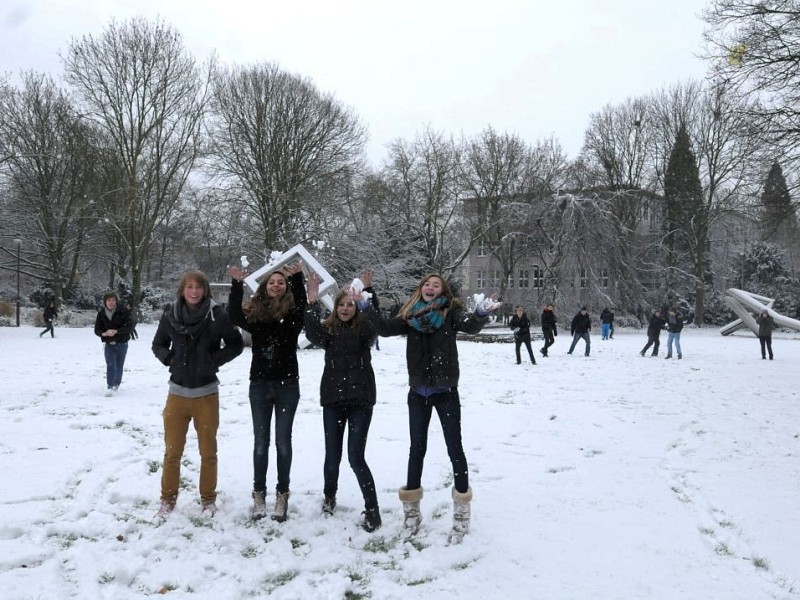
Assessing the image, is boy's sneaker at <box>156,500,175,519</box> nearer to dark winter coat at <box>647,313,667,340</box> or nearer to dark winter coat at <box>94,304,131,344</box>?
dark winter coat at <box>94,304,131,344</box>

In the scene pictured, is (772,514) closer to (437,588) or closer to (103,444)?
(437,588)

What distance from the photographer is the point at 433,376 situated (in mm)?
4168

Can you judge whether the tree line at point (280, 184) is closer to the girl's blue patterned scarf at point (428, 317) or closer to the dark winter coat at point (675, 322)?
the dark winter coat at point (675, 322)

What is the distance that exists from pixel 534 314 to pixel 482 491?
1164 inches

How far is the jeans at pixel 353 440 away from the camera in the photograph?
4.27 m

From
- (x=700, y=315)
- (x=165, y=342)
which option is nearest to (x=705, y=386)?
(x=165, y=342)

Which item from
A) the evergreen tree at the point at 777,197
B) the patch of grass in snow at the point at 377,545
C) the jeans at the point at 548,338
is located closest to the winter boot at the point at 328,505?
the patch of grass in snow at the point at 377,545

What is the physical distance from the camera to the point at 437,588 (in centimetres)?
345

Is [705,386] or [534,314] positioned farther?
[534,314]

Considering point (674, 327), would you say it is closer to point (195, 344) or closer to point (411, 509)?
point (411, 509)

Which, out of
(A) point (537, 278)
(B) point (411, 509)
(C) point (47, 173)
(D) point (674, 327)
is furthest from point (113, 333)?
(A) point (537, 278)

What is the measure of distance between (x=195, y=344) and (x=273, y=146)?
27.1 metres

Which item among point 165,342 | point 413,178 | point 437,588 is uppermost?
point 413,178

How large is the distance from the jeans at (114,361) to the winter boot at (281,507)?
6.55m
